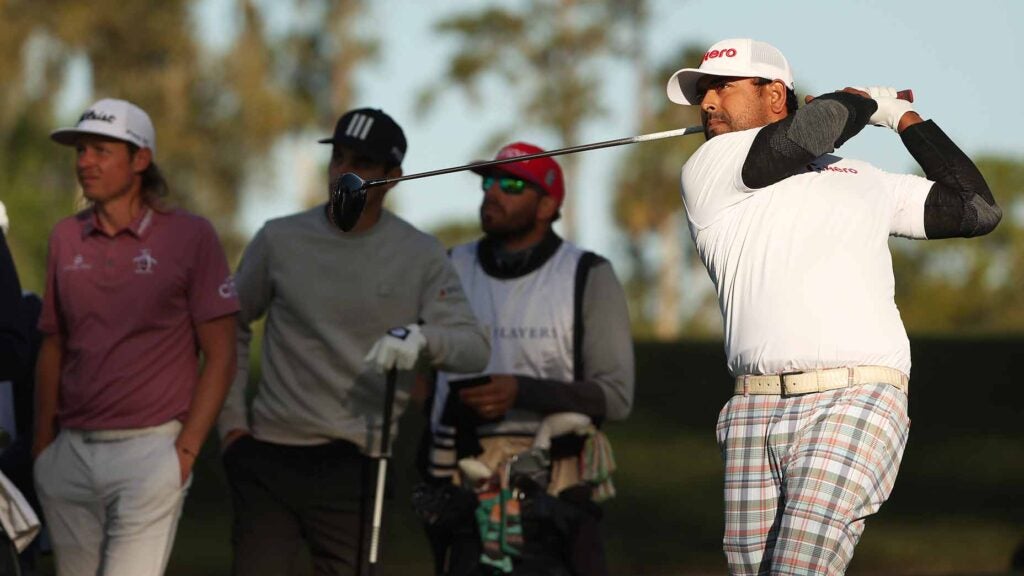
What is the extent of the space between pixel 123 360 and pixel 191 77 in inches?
984

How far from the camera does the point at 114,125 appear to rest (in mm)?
6473

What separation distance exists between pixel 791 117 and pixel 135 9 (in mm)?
26351

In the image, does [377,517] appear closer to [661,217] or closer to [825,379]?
[825,379]

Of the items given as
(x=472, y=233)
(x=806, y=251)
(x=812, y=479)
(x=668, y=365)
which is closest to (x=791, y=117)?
(x=806, y=251)

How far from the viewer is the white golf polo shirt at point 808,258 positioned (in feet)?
16.3

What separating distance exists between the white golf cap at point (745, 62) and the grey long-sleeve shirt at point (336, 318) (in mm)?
1617

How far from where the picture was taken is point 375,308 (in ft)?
21.8

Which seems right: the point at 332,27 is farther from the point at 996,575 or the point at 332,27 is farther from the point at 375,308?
the point at 375,308

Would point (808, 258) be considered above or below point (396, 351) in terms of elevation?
above

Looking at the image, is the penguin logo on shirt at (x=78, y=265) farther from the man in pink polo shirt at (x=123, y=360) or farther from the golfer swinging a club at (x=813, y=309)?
the golfer swinging a club at (x=813, y=309)

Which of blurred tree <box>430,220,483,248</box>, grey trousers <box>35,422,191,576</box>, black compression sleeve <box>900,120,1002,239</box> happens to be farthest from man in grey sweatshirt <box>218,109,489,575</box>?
blurred tree <box>430,220,483,248</box>

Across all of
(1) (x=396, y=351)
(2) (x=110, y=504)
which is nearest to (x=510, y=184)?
→ (1) (x=396, y=351)

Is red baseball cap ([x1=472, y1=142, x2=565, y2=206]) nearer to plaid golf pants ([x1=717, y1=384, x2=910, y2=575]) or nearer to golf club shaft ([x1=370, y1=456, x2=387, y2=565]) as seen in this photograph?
golf club shaft ([x1=370, y1=456, x2=387, y2=565])

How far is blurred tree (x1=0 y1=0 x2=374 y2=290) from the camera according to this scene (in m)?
29.4
